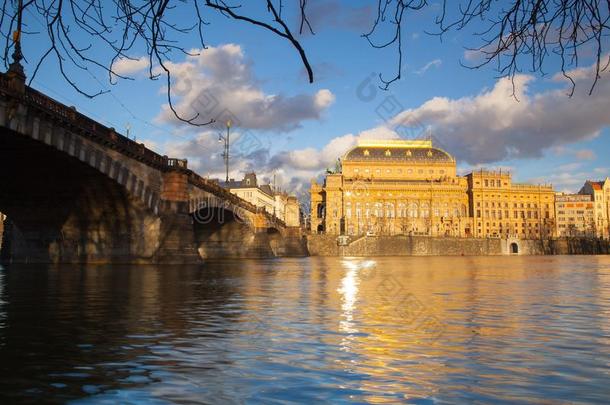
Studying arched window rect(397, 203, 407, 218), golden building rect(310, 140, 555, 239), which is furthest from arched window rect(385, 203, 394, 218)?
arched window rect(397, 203, 407, 218)

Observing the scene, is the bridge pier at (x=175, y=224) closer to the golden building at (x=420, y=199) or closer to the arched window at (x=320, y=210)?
the golden building at (x=420, y=199)

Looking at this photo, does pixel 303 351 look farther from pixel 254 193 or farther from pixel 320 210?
pixel 320 210

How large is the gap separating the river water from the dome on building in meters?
159

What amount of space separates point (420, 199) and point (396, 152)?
1729 centimetres

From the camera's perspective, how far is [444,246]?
146 m

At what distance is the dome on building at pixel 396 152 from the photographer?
579 feet

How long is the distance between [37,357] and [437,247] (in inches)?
5546

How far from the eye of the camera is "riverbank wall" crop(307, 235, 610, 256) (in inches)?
5418

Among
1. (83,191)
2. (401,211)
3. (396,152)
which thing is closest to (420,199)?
(401,211)

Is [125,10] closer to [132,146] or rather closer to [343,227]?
[132,146]

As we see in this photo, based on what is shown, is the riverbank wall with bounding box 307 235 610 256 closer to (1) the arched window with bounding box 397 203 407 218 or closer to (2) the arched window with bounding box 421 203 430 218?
(2) the arched window with bounding box 421 203 430 218

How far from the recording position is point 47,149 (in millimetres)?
32188

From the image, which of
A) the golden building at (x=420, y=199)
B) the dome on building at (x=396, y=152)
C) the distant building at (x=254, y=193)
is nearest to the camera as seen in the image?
the distant building at (x=254, y=193)

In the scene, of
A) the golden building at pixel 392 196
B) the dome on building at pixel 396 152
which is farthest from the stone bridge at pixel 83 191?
the dome on building at pixel 396 152
